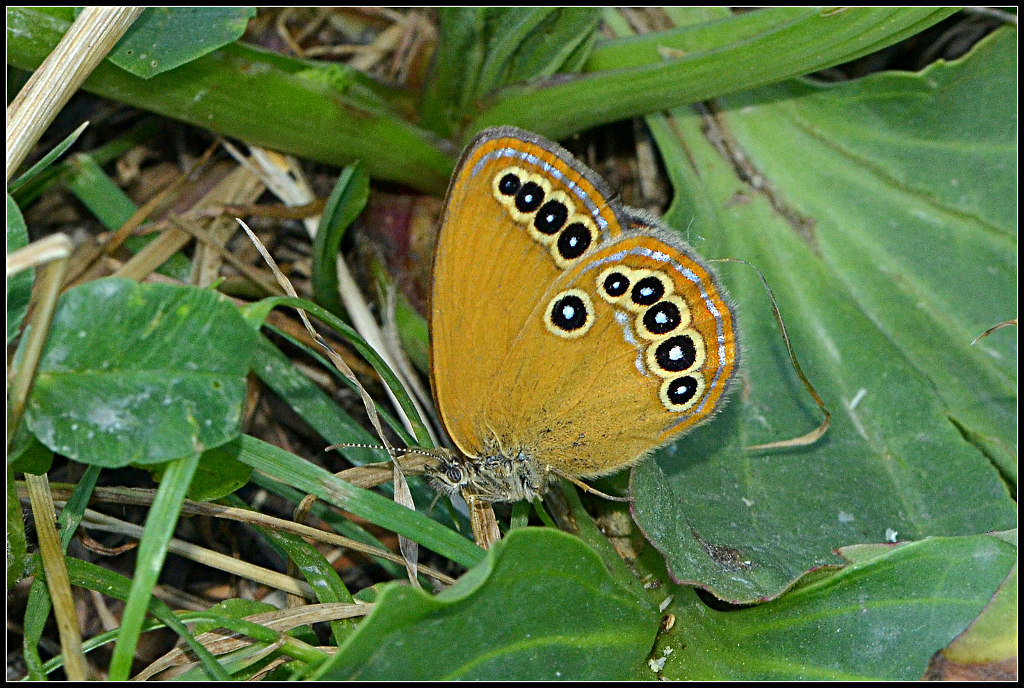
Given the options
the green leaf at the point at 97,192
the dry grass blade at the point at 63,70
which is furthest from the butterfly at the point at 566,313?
the green leaf at the point at 97,192

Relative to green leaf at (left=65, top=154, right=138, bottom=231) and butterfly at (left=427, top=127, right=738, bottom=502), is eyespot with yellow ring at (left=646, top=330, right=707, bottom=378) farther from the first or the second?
green leaf at (left=65, top=154, right=138, bottom=231)

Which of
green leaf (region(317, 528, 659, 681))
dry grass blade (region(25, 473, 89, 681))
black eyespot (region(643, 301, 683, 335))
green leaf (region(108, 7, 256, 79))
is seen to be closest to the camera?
green leaf (region(317, 528, 659, 681))

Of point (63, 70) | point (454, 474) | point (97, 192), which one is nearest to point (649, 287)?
point (454, 474)

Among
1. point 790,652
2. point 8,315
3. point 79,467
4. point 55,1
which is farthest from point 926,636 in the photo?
point 55,1

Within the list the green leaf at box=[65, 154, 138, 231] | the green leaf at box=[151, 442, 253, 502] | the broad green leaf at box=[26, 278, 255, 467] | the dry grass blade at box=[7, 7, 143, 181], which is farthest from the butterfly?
the green leaf at box=[65, 154, 138, 231]

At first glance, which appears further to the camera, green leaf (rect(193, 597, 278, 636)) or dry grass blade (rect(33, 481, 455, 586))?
dry grass blade (rect(33, 481, 455, 586))

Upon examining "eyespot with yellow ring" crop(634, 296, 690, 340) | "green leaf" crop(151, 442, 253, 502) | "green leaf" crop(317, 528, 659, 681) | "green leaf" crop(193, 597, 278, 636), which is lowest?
"green leaf" crop(193, 597, 278, 636)
